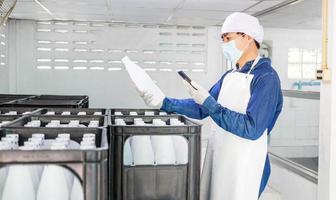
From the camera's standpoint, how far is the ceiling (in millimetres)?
3732

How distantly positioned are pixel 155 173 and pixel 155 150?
12 cm

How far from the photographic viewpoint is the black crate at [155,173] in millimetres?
1593

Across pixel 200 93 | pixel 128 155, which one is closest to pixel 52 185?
pixel 128 155

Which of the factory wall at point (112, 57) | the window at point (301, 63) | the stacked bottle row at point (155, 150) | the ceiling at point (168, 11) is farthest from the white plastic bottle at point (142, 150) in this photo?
the window at point (301, 63)

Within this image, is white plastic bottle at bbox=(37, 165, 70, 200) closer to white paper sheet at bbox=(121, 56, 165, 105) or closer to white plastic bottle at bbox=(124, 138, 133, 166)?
white plastic bottle at bbox=(124, 138, 133, 166)

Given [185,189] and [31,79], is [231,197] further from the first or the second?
[31,79]

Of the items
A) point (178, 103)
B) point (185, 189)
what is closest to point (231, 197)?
point (185, 189)

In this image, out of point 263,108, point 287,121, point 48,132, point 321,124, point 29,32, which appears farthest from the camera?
point 29,32

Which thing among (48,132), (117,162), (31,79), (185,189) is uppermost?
(31,79)

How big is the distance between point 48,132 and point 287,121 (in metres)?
3.32

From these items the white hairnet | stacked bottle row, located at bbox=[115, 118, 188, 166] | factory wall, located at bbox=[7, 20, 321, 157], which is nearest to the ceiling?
factory wall, located at bbox=[7, 20, 321, 157]

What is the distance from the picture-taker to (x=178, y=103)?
2227mm

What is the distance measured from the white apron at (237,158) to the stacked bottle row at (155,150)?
14.4 inches

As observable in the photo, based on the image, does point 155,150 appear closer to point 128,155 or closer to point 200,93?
point 128,155
